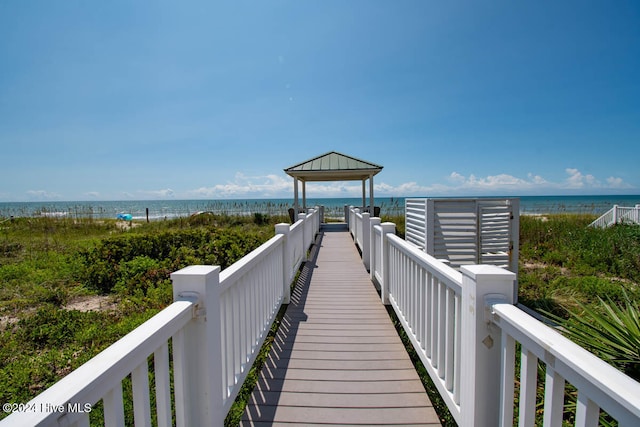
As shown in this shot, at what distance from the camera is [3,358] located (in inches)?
122

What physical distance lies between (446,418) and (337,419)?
823mm

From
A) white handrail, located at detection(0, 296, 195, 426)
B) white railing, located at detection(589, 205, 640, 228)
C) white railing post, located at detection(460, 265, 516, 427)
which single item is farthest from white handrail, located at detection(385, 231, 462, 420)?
white railing, located at detection(589, 205, 640, 228)

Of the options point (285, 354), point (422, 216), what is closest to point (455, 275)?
point (285, 354)

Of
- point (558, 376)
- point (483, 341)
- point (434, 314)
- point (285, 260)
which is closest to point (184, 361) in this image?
point (483, 341)

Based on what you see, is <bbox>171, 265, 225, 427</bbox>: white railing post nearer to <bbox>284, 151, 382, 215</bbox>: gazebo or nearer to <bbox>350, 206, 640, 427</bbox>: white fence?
<bbox>350, 206, 640, 427</bbox>: white fence

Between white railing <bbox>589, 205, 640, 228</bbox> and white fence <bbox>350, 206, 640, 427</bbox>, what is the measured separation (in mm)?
14844

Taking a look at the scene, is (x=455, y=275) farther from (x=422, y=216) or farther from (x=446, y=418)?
(x=422, y=216)

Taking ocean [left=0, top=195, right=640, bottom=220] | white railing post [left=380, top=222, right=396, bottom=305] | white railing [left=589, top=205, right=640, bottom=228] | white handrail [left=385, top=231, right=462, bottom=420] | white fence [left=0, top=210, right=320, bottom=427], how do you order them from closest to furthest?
white fence [left=0, top=210, right=320, bottom=427] < white handrail [left=385, top=231, right=462, bottom=420] < white railing post [left=380, top=222, right=396, bottom=305] < white railing [left=589, top=205, right=640, bottom=228] < ocean [left=0, top=195, right=640, bottom=220]

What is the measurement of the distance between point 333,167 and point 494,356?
32.9ft

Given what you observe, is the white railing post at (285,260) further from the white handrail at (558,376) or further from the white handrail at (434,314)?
the white handrail at (558,376)

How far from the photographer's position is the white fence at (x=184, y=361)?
845mm

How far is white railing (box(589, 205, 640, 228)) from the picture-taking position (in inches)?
508

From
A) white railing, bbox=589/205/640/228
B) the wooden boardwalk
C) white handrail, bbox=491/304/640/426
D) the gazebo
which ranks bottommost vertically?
the wooden boardwalk

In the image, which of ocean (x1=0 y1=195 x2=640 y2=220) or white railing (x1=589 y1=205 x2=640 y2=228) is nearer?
white railing (x1=589 y1=205 x2=640 y2=228)
